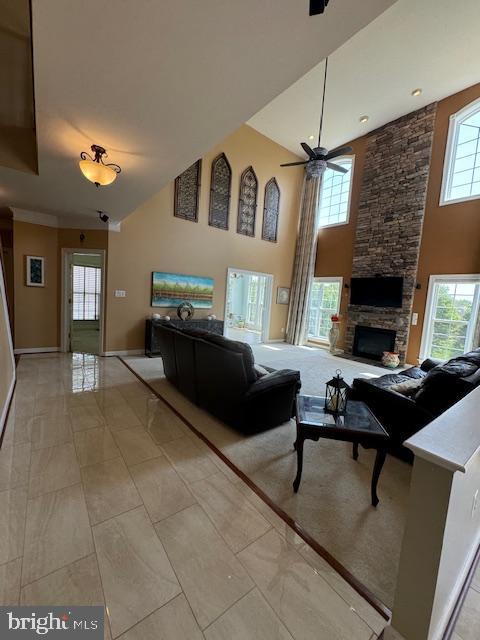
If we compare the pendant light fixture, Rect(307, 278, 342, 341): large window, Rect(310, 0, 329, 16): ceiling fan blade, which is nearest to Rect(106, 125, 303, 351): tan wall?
Rect(307, 278, 342, 341): large window

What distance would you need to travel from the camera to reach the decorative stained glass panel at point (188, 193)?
579 centimetres

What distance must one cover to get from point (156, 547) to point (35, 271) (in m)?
5.46

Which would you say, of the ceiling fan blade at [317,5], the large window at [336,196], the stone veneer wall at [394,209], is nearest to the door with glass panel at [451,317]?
the stone veneer wall at [394,209]

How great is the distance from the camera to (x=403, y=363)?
5906 millimetres

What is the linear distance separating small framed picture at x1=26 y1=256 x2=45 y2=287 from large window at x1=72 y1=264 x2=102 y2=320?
129 inches

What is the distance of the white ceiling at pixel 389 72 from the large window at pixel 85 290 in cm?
650

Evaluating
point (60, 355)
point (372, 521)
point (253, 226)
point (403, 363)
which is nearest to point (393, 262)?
point (403, 363)

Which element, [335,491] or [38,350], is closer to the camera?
[335,491]

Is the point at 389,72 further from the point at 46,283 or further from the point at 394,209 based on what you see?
the point at 46,283

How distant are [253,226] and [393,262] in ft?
11.7

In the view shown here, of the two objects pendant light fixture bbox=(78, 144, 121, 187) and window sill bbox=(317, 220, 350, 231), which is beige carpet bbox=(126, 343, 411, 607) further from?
window sill bbox=(317, 220, 350, 231)

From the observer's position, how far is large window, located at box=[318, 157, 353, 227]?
7129mm

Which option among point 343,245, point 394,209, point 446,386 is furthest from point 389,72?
point 446,386

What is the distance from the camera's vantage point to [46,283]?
5.17 metres
